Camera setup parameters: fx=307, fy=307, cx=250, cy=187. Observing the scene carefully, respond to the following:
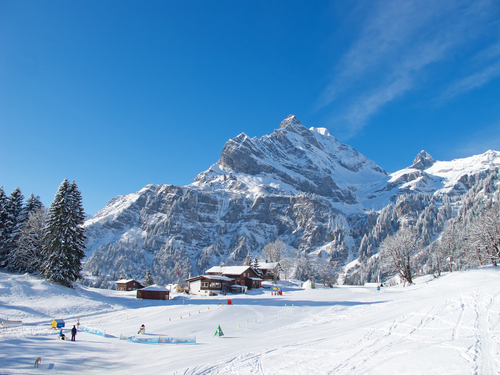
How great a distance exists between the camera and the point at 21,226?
53.2 m

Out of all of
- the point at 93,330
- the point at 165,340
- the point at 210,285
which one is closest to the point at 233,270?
the point at 210,285

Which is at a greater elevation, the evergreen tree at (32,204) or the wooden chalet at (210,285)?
the evergreen tree at (32,204)

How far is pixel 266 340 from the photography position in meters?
24.0

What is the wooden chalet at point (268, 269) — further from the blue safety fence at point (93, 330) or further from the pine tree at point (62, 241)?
the blue safety fence at point (93, 330)

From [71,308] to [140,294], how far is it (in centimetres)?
2075

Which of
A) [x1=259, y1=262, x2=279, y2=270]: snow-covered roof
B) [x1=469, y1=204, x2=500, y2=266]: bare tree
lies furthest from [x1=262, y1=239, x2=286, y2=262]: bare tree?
[x1=469, y1=204, x2=500, y2=266]: bare tree

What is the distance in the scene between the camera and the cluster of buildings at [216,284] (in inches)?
2323

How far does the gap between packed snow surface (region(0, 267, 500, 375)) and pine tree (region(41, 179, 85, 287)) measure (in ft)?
18.2

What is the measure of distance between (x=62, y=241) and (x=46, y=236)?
3174 mm

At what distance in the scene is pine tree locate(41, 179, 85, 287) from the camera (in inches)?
1793

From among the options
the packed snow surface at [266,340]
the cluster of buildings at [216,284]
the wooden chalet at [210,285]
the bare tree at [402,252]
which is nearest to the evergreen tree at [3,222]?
the packed snow surface at [266,340]

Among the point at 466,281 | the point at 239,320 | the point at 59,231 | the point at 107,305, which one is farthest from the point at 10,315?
the point at 466,281

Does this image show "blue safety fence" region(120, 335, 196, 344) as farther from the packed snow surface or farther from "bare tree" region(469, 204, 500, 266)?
"bare tree" region(469, 204, 500, 266)

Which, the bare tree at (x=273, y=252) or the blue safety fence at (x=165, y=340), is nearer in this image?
the blue safety fence at (x=165, y=340)
